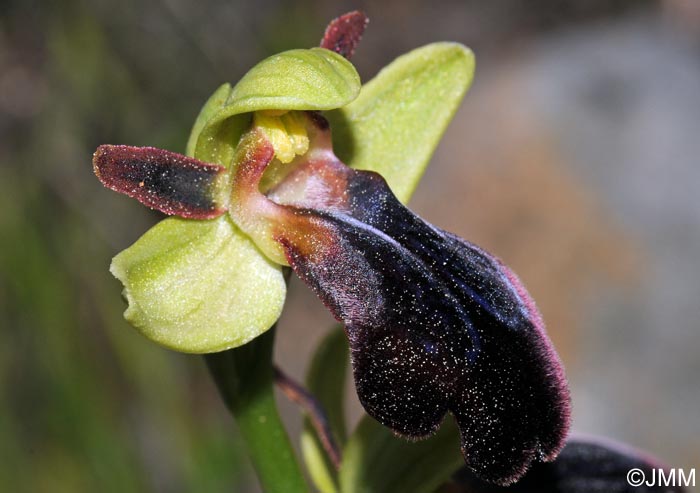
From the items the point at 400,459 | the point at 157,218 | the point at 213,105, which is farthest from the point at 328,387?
the point at 157,218

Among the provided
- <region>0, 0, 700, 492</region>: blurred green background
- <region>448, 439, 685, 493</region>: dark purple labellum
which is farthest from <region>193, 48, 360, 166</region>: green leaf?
<region>0, 0, 700, 492</region>: blurred green background

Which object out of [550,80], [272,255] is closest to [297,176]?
[272,255]

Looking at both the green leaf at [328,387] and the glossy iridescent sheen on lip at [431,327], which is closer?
the glossy iridescent sheen on lip at [431,327]

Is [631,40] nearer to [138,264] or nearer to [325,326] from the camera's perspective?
[325,326]

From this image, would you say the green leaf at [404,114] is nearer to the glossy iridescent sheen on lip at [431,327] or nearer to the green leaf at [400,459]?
the glossy iridescent sheen on lip at [431,327]

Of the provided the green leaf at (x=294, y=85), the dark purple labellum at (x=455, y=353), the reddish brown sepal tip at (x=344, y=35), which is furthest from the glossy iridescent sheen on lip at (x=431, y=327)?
the reddish brown sepal tip at (x=344, y=35)

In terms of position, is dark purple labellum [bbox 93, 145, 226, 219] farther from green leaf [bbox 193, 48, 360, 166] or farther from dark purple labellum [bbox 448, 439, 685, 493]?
dark purple labellum [bbox 448, 439, 685, 493]

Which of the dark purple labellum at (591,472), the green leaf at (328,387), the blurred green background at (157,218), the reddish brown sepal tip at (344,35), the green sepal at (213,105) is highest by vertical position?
the green sepal at (213,105)
